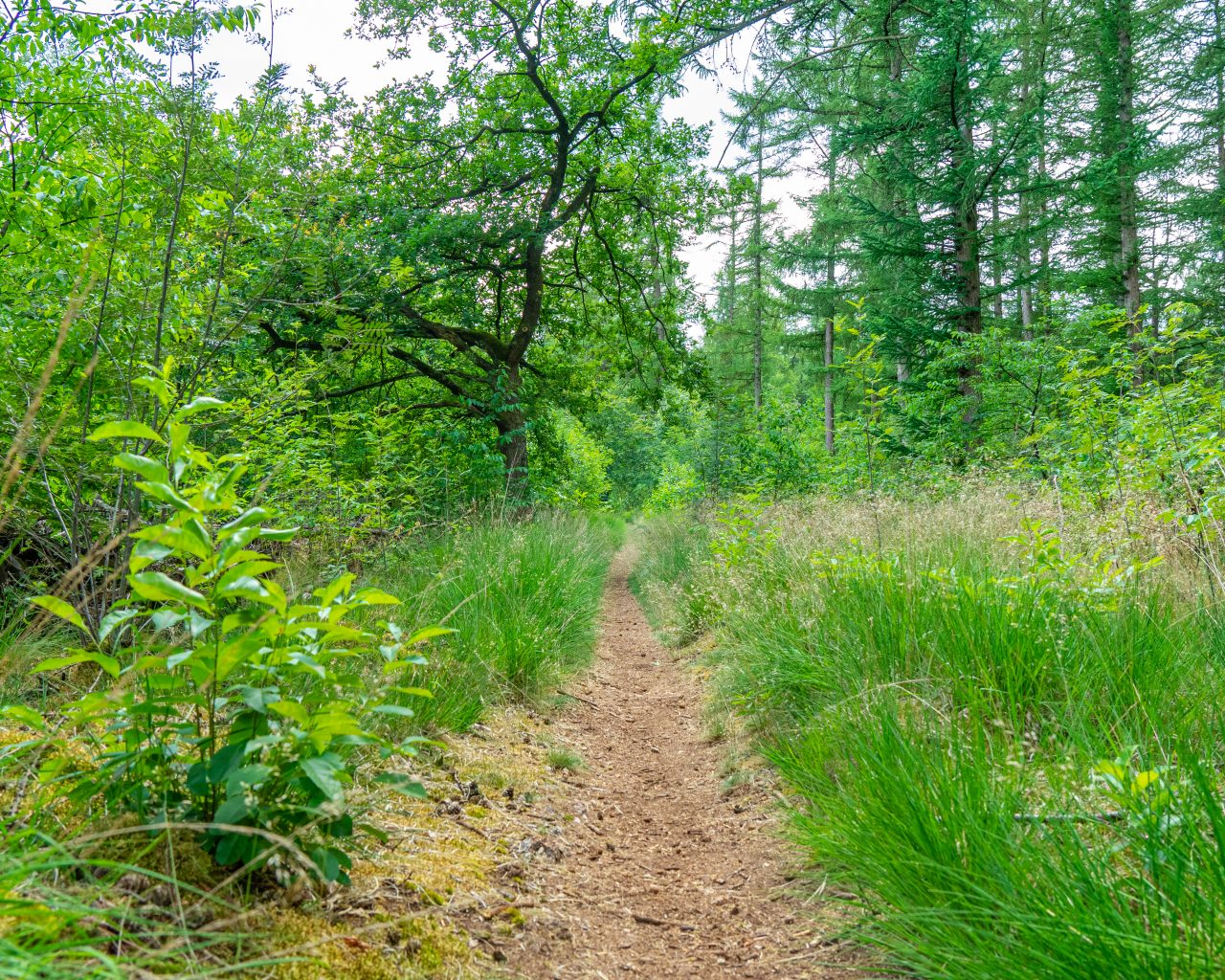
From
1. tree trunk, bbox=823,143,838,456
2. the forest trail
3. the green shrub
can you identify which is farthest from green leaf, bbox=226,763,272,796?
tree trunk, bbox=823,143,838,456

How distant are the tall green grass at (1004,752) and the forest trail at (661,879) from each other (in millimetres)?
271

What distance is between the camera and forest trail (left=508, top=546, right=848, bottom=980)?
209 centimetres

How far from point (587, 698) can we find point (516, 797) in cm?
199

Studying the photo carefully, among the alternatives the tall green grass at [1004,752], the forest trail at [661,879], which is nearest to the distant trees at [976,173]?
the tall green grass at [1004,752]

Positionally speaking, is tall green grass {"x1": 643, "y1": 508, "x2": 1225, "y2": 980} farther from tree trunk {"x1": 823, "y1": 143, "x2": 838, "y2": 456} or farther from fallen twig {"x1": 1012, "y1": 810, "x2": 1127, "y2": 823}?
tree trunk {"x1": 823, "y1": 143, "x2": 838, "y2": 456}

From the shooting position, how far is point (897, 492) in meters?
7.53

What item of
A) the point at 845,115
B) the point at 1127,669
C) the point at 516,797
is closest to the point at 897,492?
the point at 1127,669

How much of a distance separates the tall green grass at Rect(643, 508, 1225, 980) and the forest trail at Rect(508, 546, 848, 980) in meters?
0.27

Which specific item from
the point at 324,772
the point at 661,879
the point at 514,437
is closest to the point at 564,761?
the point at 661,879

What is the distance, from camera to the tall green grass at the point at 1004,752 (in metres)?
1.40

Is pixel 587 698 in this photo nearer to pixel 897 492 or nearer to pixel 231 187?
pixel 231 187

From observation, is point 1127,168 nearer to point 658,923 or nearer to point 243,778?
point 658,923

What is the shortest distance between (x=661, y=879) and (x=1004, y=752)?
1.49m

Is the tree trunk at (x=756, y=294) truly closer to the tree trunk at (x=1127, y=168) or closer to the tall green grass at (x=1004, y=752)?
the tree trunk at (x=1127, y=168)
